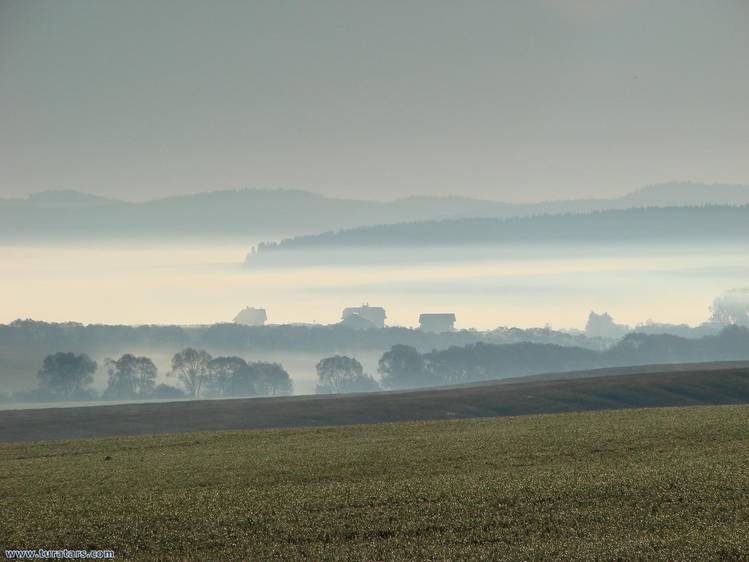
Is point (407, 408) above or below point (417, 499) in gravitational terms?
below

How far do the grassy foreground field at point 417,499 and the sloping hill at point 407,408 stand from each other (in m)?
74.3

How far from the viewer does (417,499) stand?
36.2 m

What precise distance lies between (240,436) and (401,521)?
34352mm

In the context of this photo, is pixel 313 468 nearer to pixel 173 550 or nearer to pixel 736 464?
pixel 173 550

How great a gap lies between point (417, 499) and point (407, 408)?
338 feet

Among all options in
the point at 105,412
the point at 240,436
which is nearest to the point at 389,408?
the point at 105,412

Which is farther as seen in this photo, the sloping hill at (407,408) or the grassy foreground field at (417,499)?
the sloping hill at (407,408)

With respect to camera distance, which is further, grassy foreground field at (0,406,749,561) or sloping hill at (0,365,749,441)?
sloping hill at (0,365,749,441)

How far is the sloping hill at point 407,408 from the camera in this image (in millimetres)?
127500

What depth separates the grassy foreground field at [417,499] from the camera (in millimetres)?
30984

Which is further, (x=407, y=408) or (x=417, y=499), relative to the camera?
(x=407, y=408)

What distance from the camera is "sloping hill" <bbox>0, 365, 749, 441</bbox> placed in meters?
128

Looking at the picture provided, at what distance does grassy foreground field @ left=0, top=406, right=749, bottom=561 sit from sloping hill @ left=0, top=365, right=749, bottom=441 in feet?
244

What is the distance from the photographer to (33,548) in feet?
108
